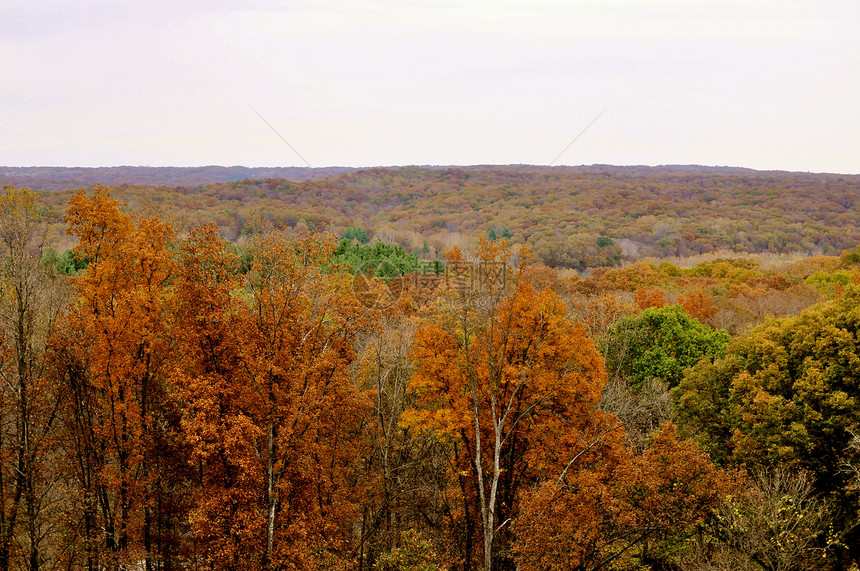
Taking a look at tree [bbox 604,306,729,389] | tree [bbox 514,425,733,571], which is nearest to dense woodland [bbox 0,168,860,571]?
tree [bbox 514,425,733,571]

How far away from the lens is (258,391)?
1823 cm

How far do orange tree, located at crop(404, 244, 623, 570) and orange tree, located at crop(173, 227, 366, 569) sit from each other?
4.45 m

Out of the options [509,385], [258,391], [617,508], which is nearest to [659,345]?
[509,385]

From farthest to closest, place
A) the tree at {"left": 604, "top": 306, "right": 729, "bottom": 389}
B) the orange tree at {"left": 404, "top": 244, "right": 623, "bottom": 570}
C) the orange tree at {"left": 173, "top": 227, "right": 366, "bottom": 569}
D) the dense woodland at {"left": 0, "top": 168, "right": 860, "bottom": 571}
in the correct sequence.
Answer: the tree at {"left": 604, "top": 306, "right": 729, "bottom": 389} < the orange tree at {"left": 404, "top": 244, "right": 623, "bottom": 570} < the dense woodland at {"left": 0, "top": 168, "right": 860, "bottom": 571} < the orange tree at {"left": 173, "top": 227, "right": 366, "bottom": 569}

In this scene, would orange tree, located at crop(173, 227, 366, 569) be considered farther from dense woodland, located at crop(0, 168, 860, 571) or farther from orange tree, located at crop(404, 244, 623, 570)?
orange tree, located at crop(404, 244, 623, 570)

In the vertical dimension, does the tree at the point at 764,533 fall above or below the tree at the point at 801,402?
below

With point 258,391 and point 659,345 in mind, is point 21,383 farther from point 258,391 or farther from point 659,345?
point 659,345

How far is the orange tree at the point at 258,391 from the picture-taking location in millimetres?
16781

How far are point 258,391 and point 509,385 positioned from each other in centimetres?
933

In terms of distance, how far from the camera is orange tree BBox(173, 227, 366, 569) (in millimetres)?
16781

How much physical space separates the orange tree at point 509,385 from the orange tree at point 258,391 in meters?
4.45

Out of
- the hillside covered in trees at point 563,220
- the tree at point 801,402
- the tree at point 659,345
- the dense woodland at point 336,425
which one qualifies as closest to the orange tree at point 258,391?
the dense woodland at point 336,425

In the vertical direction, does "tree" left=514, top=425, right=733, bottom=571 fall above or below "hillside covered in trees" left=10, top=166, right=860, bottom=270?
below

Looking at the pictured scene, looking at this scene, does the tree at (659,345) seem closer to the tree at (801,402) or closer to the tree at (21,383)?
the tree at (801,402)
